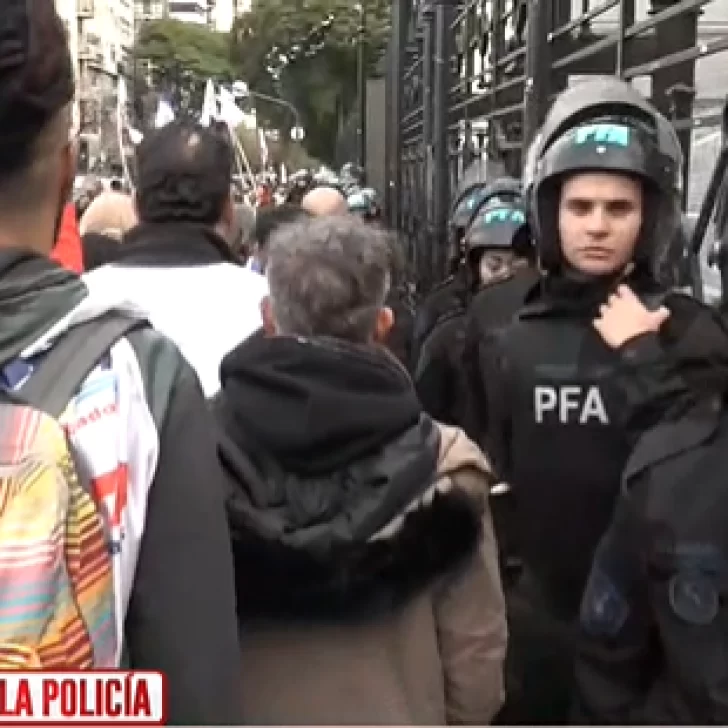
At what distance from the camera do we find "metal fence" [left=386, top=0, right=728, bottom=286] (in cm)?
538

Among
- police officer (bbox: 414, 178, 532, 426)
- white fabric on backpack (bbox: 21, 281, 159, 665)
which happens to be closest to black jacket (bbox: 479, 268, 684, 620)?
police officer (bbox: 414, 178, 532, 426)

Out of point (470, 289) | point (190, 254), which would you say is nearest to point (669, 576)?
point (190, 254)

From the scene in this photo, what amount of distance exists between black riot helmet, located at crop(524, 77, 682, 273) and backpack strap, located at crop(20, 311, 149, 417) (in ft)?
6.70

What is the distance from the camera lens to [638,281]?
134 inches

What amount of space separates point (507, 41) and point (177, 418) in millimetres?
9779

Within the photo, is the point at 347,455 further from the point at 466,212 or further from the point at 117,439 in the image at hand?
the point at 466,212

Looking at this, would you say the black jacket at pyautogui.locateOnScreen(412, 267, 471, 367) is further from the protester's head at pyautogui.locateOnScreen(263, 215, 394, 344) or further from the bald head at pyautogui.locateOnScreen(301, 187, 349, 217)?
the protester's head at pyautogui.locateOnScreen(263, 215, 394, 344)

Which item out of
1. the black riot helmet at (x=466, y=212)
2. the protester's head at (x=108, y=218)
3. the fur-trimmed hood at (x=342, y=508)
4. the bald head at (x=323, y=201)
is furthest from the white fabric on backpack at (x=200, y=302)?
the bald head at (x=323, y=201)

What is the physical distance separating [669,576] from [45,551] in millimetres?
1055

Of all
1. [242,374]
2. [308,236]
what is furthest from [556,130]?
[242,374]

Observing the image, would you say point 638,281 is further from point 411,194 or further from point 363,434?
point 411,194

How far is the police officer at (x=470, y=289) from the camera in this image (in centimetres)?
505

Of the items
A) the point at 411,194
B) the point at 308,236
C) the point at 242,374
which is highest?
the point at 308,236

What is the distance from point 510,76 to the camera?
10.7 metres
